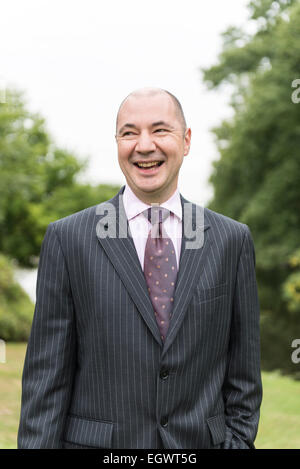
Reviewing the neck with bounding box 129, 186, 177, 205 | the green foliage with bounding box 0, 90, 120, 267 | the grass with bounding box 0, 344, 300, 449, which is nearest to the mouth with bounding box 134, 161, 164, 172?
the neck with bounding box 129, 186, 177, 205

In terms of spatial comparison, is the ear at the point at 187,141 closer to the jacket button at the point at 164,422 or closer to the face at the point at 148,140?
the face at the point at 148,140

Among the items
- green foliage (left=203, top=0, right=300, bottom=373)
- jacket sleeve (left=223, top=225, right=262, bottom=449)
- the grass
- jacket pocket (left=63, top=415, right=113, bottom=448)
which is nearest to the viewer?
jacket pocket (left=63, top=415, right=113, bottom=448)

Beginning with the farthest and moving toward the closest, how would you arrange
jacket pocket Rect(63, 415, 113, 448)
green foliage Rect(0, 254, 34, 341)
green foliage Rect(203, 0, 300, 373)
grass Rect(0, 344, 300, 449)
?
green foliage Rect(0, 254, 34, 341) < green foliage Rect(203, 0, 300, 373) < grass Rect(0, 344, 300, 449) < jacket pocket Rect(63, 415, 113, 448)

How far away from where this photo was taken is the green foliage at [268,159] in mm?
19500

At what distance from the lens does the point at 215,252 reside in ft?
8.05

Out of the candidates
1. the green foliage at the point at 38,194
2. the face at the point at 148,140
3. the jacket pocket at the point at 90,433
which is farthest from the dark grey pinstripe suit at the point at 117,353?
the green foliage at the point at 38,194

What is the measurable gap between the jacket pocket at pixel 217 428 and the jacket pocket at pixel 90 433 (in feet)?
1.28

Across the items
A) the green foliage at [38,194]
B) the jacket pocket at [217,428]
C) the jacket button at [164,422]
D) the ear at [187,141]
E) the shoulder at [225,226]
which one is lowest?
the jacket pocket at [217,428]

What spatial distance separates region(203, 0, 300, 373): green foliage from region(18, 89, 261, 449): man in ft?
49.2

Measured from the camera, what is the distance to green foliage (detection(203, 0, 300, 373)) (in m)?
19.5

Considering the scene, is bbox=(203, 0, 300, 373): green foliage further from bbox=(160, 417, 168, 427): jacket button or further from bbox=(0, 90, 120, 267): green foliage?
bbox=(160, 417, 168, 427): jacket button

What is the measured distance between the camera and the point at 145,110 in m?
2.35
